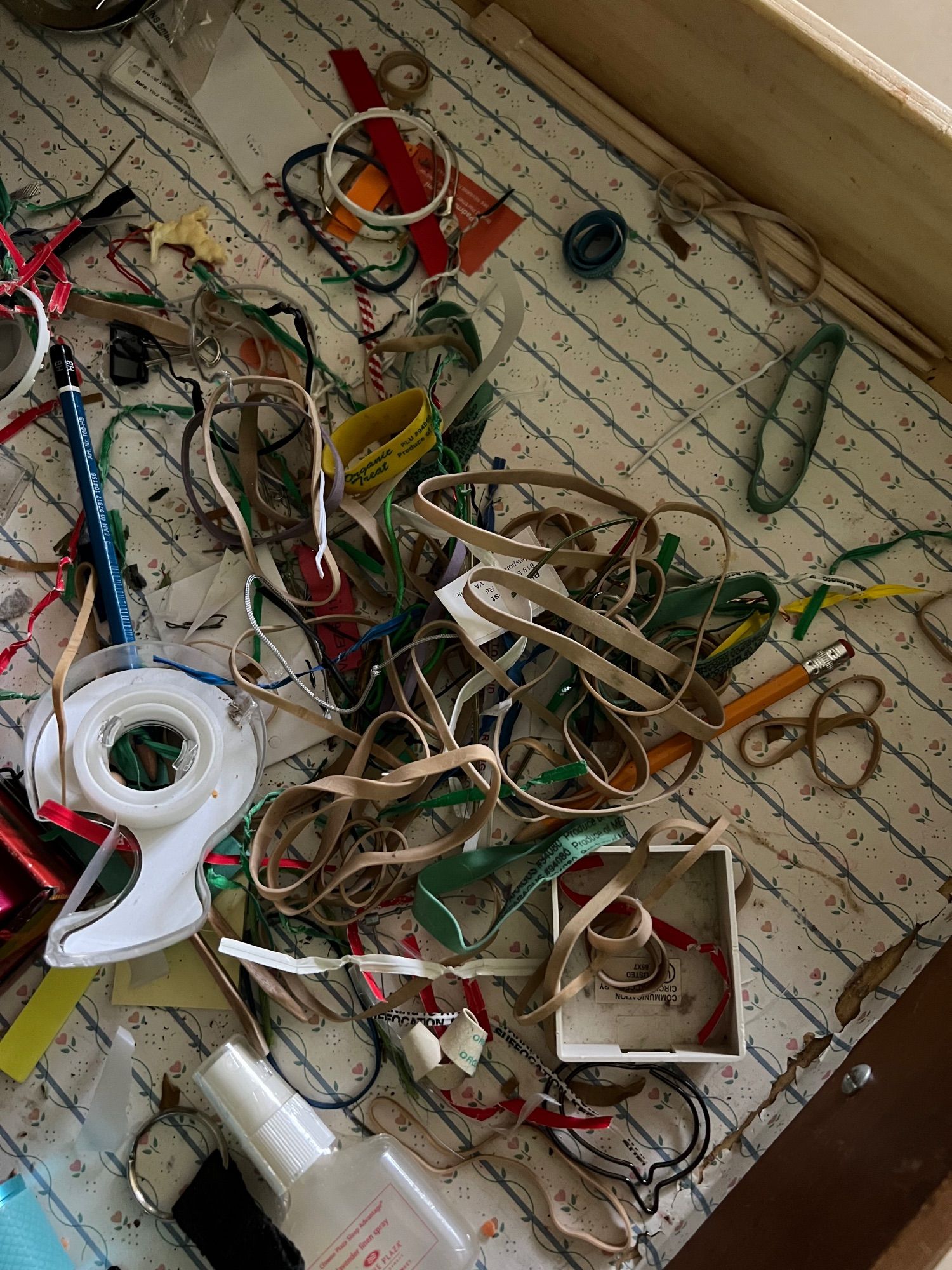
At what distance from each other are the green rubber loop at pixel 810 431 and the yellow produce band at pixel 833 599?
107 millimetres

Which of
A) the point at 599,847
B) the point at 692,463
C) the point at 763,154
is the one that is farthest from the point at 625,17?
the point at 599,847

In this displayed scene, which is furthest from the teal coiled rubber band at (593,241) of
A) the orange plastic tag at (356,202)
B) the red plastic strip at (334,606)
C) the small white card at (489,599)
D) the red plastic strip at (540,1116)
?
the red plastic strip at (540,1116)

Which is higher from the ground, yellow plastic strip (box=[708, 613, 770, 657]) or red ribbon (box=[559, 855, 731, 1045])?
yellow plastic strip (box=[708, 613, 770, 657])

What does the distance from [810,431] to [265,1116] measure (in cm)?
88

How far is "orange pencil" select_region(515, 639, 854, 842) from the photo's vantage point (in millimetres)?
991

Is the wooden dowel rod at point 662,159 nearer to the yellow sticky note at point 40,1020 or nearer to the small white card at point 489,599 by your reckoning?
the small white card at point 489,599

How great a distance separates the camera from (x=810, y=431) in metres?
1.05

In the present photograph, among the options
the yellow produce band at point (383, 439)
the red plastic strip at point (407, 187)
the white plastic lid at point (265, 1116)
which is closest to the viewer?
the white plastic lid at point (265, 1116)

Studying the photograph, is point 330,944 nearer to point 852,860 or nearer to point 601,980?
point 601,980

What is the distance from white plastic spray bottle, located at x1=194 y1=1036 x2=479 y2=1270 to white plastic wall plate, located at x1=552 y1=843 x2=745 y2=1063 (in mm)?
199

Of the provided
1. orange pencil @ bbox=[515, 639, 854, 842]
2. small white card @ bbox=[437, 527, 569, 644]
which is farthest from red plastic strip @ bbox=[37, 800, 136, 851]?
orange pencil @ bbox=[515, 639, 854, 842]

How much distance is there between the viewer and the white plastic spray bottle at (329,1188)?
0.88 metres

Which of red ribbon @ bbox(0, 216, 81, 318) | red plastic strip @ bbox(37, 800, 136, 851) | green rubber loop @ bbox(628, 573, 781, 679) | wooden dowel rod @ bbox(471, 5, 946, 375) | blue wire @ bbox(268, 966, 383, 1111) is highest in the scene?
wooden dowel rod @ bbox(471, 5, 946, 375)

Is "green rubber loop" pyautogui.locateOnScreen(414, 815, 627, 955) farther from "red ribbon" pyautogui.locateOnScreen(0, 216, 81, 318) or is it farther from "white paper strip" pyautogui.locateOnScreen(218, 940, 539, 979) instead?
"red ribbon" pyautogui.locateOnScreen(0, 216, 81, 318)
